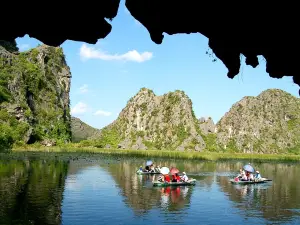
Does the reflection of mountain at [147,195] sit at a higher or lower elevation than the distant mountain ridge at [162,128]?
lower

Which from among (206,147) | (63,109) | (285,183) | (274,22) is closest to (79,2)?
(274,22)

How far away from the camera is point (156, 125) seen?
185 m

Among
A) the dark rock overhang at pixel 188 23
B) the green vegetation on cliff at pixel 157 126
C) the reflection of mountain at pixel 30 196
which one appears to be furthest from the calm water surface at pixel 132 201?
the green vegetation on cliff at pixel 157 126

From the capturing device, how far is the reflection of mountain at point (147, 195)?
28.2m

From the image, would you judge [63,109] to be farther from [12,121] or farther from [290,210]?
[290,210]

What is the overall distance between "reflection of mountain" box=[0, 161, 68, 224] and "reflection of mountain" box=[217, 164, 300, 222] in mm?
13642

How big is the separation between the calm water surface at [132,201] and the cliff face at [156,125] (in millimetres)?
119309

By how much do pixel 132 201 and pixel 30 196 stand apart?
7581mm

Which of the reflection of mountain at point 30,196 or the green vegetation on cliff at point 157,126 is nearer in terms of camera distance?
the reflection of mountain at point 30,196

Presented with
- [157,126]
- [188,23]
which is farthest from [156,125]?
[188,23]

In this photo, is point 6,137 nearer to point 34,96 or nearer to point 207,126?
point 34,96

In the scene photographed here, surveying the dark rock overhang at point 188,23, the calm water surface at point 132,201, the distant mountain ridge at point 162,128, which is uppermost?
the distant mountain ridge at point 162,128

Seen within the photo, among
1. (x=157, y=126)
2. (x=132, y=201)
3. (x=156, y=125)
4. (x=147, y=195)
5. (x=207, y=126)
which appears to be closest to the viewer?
(x=132, y=201)

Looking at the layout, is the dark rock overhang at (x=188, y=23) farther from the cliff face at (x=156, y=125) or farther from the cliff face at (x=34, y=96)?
the cliff face at (x=156, y=125)
